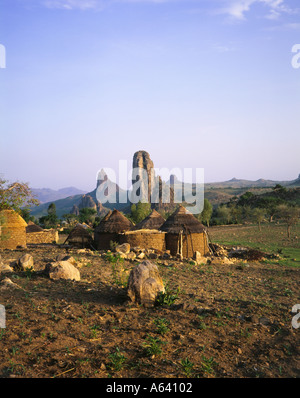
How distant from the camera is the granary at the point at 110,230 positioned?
20.4 m

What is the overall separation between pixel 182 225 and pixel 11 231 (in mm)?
9240

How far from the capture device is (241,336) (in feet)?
16.7

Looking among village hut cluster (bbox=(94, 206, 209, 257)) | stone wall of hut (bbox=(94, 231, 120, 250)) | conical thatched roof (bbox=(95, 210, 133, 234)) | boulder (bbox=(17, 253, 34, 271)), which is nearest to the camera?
boulder (bbox=(17, 253, 34, 271))

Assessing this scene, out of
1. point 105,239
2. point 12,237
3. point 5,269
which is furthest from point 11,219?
point 5,269

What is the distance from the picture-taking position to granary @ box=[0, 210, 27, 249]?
17.2 metres

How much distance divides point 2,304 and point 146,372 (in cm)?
313

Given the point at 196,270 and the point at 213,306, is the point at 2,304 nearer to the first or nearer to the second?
the point at 213,306

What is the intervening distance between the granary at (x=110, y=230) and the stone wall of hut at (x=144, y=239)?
2192 millimetres

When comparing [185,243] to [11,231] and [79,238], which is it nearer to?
[79,238]

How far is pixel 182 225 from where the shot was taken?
18.9 metres

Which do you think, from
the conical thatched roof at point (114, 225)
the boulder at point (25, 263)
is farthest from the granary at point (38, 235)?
the boulder at point (25, 263)

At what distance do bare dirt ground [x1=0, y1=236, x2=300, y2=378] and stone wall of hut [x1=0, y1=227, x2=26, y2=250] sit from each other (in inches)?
429

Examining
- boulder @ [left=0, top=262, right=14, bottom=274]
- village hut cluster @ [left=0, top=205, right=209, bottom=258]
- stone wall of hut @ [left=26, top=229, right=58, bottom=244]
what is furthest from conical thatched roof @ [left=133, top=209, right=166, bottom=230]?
boulder @ [left=0, top=262, right=14, bottom=274]

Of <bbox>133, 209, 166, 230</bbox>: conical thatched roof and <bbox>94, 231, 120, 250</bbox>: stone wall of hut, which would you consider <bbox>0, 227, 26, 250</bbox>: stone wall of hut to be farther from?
<bbox>133, 209, 166, 230</bbox>: conical thatched roof
